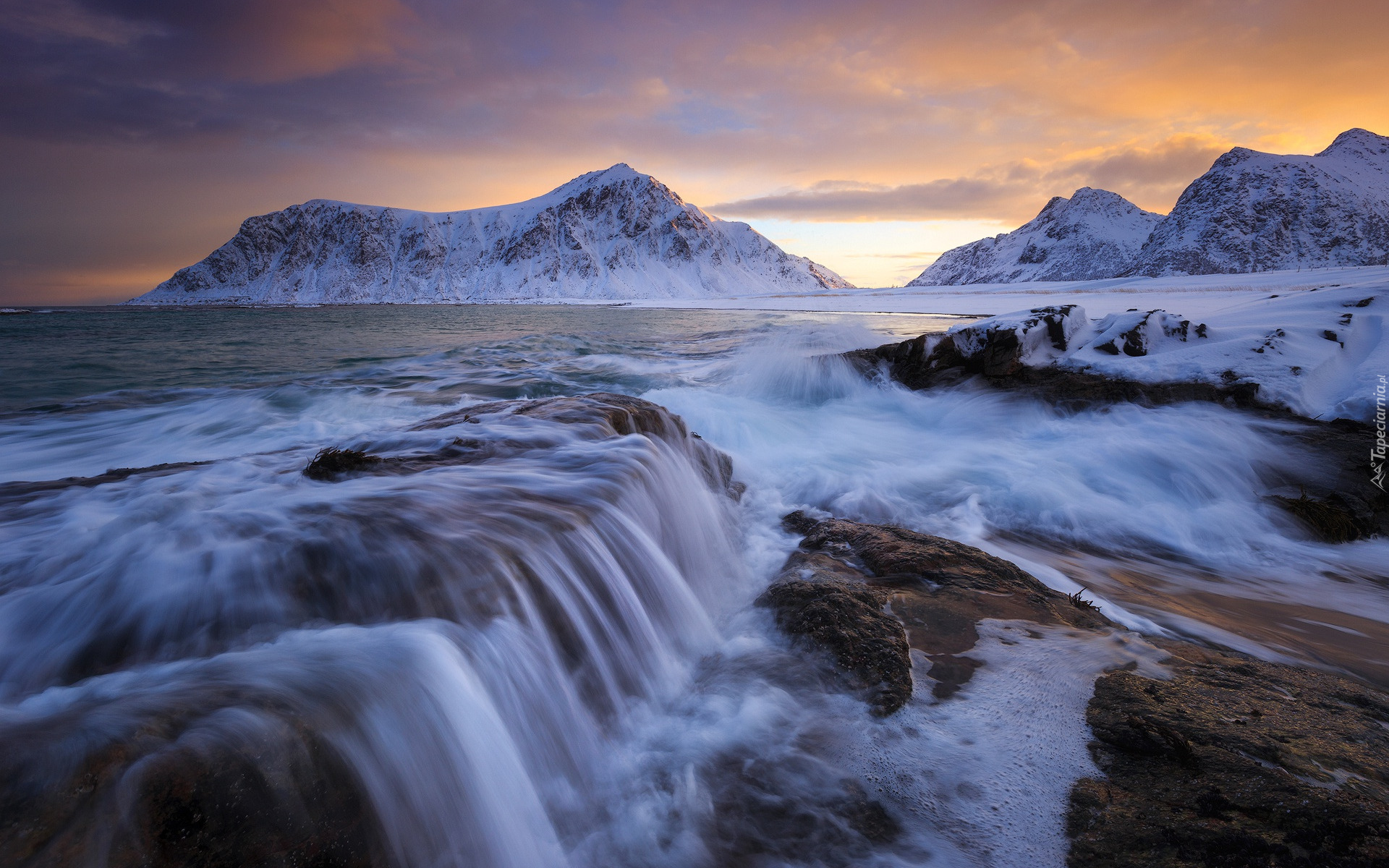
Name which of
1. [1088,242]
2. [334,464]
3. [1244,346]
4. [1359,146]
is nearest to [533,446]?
[334,464]

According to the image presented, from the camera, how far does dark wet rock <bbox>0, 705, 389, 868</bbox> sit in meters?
1.20

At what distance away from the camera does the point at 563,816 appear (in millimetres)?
1911

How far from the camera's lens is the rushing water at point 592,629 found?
1.70m

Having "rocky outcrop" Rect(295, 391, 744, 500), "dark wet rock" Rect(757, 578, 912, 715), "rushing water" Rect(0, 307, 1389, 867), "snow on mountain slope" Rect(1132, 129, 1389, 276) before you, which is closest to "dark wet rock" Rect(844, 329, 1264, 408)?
"rushing water" Rect(0, 307, 1389, 867)

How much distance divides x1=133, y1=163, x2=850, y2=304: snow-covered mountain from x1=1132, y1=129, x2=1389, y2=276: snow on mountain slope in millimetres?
91283

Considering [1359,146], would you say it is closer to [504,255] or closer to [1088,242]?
[1088,242]

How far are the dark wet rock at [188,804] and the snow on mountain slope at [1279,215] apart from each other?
384 feet

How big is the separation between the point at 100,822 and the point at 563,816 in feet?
3.96

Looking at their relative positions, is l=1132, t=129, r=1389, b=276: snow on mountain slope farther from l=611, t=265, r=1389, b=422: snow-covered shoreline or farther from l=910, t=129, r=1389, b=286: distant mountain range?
l=611, t=265, r=1389, b=422: snow-covered shoreline

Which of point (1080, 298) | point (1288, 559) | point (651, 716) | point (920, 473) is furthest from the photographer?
point (1080, 298)

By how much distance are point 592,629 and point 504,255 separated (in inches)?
7186

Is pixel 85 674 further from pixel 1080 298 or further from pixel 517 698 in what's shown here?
pixel 1080 298

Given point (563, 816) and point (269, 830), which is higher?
point (269, 830)

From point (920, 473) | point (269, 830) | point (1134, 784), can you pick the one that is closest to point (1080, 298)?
point (920, 473)
